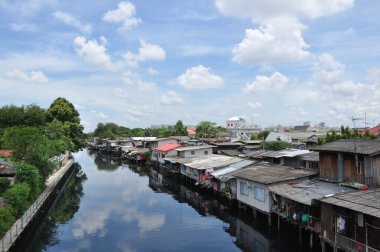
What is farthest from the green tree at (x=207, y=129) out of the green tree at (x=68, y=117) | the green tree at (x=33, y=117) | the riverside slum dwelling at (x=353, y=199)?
the riverside slum dwelling at (x=353, y=199)

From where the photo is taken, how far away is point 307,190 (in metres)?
24.8

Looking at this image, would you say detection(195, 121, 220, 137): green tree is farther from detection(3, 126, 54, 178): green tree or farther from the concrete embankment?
detection(3, 126, 54, 178): green tree

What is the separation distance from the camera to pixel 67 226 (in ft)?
105

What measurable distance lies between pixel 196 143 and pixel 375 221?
53947 millimetres

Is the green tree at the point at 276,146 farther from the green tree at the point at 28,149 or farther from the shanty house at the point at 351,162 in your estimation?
the green tree at the point at 28,149

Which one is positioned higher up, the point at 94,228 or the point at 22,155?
the point at 22,155

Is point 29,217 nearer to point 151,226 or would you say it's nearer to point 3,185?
point 3,185

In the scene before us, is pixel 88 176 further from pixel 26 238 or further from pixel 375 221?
pixel 375 221

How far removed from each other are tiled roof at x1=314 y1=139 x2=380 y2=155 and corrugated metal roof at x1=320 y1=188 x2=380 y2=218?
2819mm

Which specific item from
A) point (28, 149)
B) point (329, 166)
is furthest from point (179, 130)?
point (329, 166)

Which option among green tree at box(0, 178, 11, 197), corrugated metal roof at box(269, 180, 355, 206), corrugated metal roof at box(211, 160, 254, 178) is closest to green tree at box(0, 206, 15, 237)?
green tree at box(0, 178, 11, 197)

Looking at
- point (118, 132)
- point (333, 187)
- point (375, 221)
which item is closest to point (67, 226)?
point (333, 187)

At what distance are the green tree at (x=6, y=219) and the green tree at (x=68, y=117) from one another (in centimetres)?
5156

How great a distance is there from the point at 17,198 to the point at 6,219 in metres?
3.21
